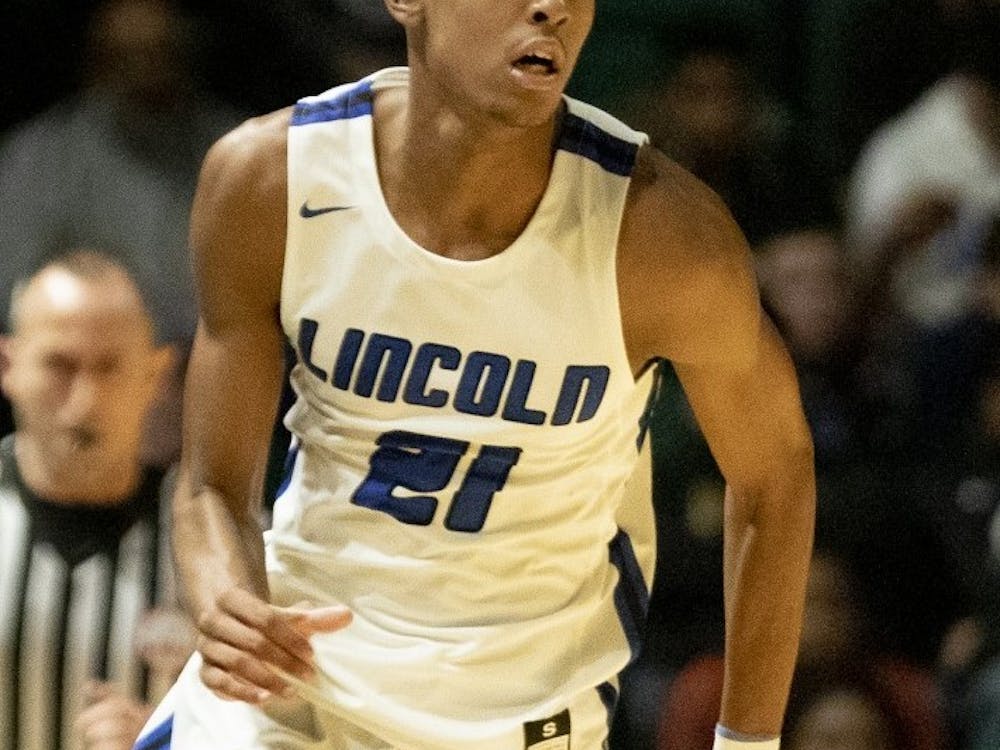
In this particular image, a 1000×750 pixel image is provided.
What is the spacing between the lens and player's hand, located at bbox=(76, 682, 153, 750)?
9.87ft

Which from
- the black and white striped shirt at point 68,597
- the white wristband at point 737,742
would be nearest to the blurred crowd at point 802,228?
the black and white striped shirt at point 68,597

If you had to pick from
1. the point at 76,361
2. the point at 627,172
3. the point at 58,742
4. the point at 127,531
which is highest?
the point at 627,172

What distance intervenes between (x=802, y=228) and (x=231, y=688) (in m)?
1.78

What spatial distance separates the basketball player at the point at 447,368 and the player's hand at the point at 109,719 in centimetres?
87

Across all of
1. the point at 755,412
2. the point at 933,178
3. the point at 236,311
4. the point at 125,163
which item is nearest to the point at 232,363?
the point at 236,311

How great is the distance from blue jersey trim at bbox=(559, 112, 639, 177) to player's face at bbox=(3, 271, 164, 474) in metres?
1.27

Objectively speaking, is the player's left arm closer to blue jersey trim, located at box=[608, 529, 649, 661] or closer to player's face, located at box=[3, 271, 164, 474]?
blue jersey trim, located at box=[608, 529, 649, 661]

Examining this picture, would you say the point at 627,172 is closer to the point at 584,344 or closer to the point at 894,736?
the point at 584,344

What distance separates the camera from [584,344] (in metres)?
2.06

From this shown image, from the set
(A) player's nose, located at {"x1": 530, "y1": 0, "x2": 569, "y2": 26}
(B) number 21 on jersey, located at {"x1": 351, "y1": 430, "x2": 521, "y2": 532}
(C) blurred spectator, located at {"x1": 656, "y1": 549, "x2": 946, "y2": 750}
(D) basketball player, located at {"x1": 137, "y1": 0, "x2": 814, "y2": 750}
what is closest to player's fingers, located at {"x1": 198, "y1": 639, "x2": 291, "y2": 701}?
(D) basketball player, located at {"x1": 137, "y1": 0, "x2": 814, "y2": 750}

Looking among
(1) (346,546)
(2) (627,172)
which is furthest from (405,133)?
(1) (346,546)

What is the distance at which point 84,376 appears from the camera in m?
3.19

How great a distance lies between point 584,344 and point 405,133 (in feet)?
0.96

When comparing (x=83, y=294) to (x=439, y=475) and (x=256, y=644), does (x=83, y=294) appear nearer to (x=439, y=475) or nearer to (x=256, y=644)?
(x=439, y=475)
